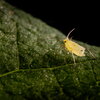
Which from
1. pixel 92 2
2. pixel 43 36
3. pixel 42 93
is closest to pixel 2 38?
pixel 43 36

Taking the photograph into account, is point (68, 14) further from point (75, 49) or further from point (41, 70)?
point (41, 70)

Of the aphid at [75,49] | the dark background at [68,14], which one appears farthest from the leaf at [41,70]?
the dark background at [68,14]

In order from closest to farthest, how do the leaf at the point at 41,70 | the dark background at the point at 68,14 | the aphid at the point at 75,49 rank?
1. the leaf at the point at 41,70
2. the aphid at the point at 75,49
3. the dark background at the point at 68,14

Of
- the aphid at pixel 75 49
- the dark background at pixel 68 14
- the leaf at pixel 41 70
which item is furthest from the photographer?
the dark background at pixel 68 14

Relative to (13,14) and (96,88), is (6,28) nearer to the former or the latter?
(13,14)

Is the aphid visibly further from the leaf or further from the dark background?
the dark background

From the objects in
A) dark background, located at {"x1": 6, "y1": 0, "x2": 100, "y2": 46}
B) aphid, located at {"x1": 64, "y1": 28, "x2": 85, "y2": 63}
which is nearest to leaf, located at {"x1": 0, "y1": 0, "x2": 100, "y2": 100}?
aphid, located at {"x1": 64, "y1": 28, "x2": 85, "y2": 63}

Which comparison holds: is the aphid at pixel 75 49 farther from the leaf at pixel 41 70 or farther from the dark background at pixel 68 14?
the dark background at pixel 68 14
